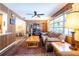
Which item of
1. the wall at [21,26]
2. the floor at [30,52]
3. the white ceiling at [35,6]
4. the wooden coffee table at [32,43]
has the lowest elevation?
the floor at [30,52]

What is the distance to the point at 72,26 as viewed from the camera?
1.98 metres

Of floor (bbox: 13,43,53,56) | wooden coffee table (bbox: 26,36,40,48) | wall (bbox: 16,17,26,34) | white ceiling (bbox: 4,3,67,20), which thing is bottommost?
floor (bbox: 13,43,53,56)

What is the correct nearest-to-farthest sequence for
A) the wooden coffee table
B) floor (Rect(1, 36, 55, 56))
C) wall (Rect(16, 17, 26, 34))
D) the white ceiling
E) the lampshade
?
the lampshade
floor (Rect(1, 36, 55, 56))
the white ceiling
the wooden coffee table
wall (Rect(16, 17, 26, 34))

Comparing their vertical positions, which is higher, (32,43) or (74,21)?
(74,21)

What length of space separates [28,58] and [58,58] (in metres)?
0.37

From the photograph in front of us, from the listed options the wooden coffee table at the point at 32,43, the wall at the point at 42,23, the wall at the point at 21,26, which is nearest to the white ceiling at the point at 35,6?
the wooden coffee table at the point at 32,43

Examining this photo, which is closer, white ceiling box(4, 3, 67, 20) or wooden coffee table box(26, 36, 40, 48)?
white ceiling box(4, 3, 67, 20)

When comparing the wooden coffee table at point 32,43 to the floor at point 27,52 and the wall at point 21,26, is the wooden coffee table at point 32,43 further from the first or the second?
the wall at point 21,26

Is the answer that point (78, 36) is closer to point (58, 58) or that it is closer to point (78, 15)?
A: point (78, 15)

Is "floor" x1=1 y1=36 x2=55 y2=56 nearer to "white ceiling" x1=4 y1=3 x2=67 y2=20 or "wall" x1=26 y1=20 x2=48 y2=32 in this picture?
"white ceiling" x1=4 y1=3 x2=67 y2=20

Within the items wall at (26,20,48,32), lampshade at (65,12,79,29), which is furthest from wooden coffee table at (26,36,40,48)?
wall at (26,20,48,32)

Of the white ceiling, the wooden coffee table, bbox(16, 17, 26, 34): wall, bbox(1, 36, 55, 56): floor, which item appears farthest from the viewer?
bbox(16, 17, 26, 34): wall

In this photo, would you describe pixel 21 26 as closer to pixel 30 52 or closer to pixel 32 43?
pixel 32 43

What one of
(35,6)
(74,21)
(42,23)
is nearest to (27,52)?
(35,6)
